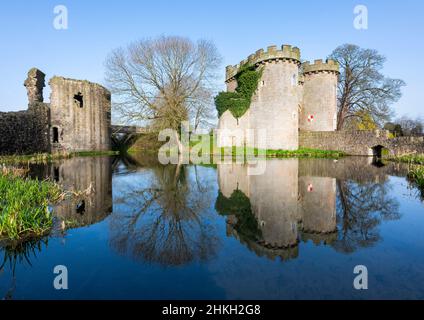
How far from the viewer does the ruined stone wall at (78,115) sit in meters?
25.9

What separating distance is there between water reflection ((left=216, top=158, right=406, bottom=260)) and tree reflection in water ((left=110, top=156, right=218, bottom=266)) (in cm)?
62

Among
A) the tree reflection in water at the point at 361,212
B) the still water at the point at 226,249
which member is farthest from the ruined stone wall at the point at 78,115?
the tree reflection in water at the point at 361,212

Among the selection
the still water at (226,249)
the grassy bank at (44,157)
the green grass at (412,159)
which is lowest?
the still water at (226,249)

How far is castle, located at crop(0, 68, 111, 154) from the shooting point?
22.3m

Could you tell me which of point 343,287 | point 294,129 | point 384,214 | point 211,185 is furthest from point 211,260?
point 294,129

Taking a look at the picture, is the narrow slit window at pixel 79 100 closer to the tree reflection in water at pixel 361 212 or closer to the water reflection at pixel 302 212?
the water reflection at pixel 302 212

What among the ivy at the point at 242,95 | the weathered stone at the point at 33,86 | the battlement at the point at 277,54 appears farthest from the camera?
the weathered stone at the point at 33,86

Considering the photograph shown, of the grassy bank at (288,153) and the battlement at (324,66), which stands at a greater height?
the battlement at (324,66)

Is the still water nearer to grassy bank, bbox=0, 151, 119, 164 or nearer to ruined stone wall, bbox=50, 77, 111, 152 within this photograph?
grassy bank, bbox=0, 151, 119, 164

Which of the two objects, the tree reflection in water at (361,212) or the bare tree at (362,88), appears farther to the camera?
the bare tree at (362,88)

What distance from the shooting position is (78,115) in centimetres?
2705

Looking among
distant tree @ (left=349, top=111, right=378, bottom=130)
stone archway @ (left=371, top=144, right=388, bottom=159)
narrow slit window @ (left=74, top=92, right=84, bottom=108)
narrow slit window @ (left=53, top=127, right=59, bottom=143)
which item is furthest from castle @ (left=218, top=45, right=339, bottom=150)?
narrow slit window @ (left=53, top=127, right=59, bottom=143)

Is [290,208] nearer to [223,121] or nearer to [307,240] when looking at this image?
[307,240]

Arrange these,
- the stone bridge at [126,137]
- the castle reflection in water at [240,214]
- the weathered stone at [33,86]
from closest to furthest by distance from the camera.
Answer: the castle reflection in water at [240,214] < the weathered stone at [33,86] < the stone bridge at [126,137]
